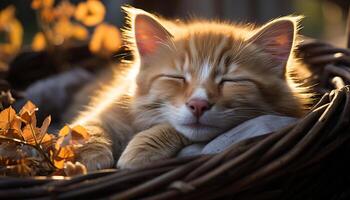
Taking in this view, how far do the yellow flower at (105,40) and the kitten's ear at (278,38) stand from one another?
37.7 inches

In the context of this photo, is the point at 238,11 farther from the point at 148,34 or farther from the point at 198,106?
the point at 198,106

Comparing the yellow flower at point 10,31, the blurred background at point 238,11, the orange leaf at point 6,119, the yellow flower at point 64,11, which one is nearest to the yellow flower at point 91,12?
the yellow flower at point 64,11

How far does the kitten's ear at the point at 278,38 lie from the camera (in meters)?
1.43

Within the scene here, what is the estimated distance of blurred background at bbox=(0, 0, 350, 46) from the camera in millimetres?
3021

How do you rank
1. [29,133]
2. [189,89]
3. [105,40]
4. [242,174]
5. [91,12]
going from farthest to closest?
1. [105,40]
2. [91,12]
3. [189,89]
4. [29,133]
5. [242,174]

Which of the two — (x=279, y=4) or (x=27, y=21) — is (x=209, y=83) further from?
(x=27, y=21)

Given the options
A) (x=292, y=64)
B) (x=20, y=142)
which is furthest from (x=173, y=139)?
(x=292, y=64)

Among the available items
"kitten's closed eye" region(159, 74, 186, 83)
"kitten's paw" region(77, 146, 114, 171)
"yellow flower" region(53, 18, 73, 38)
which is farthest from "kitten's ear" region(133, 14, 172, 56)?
"yellow flower" region(53, 18, 73, 38)

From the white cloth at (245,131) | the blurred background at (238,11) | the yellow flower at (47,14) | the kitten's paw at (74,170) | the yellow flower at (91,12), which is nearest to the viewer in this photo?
the kitten's paw at (74,170)

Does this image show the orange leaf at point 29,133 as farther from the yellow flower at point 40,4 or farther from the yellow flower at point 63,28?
the yellow flower at point 63,28

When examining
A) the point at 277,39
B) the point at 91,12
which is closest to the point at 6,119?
the point at 277,39

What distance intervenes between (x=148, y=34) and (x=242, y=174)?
2.24ft

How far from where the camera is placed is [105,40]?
230 cm

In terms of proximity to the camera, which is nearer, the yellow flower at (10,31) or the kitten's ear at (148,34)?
the kitten's ear at (148,34)
